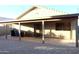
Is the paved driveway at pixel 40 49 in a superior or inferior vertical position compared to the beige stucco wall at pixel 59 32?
inferior

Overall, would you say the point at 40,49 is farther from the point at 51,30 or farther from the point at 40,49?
the point at 51,30

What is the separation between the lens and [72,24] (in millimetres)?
21438

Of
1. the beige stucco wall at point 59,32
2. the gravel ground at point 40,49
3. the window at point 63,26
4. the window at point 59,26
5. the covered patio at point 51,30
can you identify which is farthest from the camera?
the window at point 59,26

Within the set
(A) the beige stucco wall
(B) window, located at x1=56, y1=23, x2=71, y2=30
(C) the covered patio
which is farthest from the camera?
(B) window, located at x1=56, y1=23, x2=71, y2=30

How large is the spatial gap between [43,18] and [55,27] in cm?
544

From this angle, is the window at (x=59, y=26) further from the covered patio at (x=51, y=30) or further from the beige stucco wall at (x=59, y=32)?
the beige stucco wall at (x=59, y=32)

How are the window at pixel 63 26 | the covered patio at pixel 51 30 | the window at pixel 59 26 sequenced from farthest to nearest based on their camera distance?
the window at pixel 59 26 < the window at pixel 63 26 < the covered patio at pixel 51 30

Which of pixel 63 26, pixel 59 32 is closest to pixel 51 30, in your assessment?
pixel 59 32

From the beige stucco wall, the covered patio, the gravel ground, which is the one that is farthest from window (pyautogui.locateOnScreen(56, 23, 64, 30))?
the gravel ground

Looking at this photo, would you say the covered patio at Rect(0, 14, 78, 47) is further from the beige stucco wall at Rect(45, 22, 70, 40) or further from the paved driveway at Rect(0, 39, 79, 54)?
the paved driveway at Rect(0, 39, 79, 54)

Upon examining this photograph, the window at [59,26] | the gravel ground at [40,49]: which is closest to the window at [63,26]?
the window at [59,26]

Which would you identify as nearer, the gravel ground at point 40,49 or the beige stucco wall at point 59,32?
the gravel ground at point 40,49
